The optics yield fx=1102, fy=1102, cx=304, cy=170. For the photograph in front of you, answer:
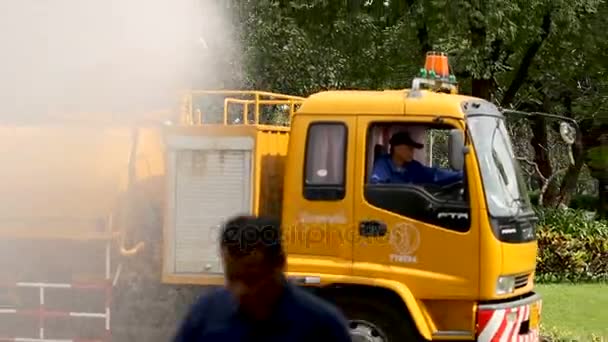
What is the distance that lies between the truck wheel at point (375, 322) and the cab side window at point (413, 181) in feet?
2.50

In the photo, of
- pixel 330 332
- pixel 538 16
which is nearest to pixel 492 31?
pixel 538 16

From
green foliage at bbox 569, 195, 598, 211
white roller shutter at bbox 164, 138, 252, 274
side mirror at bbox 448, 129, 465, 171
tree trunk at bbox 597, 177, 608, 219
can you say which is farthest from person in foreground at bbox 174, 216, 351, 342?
green foliage at bbox 569, 195, 598, 211

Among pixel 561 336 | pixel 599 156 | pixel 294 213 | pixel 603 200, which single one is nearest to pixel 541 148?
pixel 599 156

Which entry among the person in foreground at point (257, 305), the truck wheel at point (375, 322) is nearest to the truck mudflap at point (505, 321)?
the truck wheel at point (375, 322)

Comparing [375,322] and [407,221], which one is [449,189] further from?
[375,322]

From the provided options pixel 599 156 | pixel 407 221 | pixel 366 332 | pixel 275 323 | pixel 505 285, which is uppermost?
pixel 599 156

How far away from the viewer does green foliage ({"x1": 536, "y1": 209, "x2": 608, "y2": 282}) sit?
59.7ft

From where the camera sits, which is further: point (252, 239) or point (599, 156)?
point (599, 156)

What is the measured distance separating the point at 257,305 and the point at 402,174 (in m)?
4.74

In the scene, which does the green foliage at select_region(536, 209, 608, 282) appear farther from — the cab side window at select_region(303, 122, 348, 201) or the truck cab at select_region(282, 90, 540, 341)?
the cab side window at select_region(303, 122, 348, 201)

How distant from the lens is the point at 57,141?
9.47 meters

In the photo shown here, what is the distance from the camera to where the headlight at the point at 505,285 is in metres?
8.17

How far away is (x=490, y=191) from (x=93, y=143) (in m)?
3.43

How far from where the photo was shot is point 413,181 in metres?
8.34
